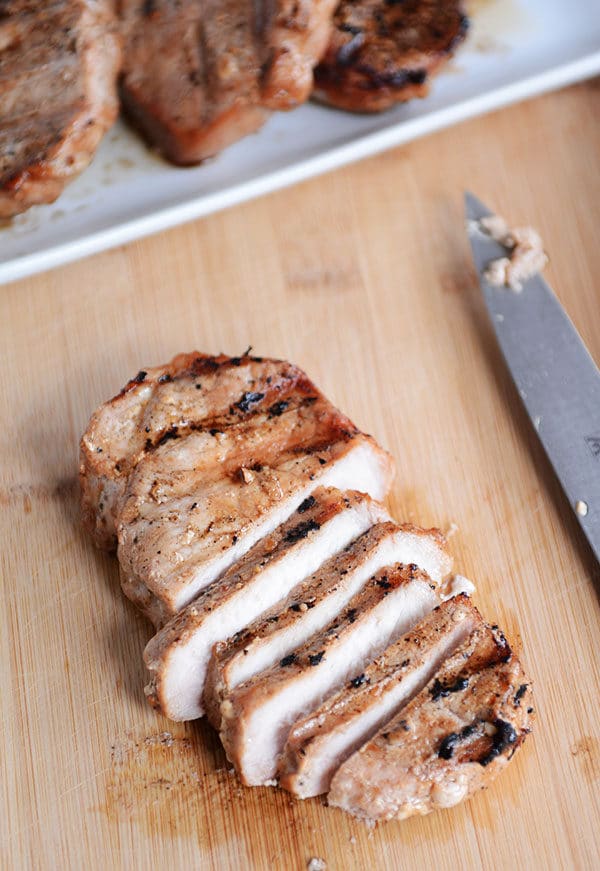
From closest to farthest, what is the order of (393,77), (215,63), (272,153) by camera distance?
(215,63)
(393,77)
(272,153)

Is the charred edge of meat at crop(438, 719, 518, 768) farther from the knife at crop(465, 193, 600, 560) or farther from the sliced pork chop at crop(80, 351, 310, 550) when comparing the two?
the sliced pork chop at crop(80, 351, 310, 550)

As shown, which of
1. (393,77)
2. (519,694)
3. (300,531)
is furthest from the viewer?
(393,77)

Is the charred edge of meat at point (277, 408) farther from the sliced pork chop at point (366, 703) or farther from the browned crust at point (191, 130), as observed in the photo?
the browned crust at point (191, 130)

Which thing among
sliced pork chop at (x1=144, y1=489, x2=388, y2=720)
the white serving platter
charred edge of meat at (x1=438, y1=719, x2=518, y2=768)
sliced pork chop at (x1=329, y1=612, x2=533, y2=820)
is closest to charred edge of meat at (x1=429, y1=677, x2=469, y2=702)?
sliced pork chop at (x1=329, y1=612, x2=533, y2=820)

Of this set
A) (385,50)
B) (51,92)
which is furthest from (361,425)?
(51,92)

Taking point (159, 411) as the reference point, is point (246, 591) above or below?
below

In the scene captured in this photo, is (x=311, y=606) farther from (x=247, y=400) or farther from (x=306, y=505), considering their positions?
(x=247, y=400)

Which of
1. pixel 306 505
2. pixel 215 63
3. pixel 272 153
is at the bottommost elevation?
pixel 306 505

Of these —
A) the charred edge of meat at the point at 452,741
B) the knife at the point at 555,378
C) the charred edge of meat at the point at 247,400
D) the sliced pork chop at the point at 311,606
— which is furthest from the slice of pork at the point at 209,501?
the charred edge of meat at the point at 452,741
